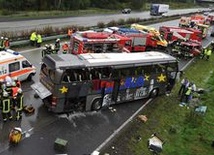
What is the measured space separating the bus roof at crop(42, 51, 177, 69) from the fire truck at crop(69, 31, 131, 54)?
5970mm

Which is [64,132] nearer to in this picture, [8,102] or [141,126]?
[8,102]

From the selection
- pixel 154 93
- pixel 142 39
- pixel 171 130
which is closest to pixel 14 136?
pixel 171 130

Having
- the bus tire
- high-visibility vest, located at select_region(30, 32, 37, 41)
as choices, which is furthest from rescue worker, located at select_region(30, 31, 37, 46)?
the bus tire

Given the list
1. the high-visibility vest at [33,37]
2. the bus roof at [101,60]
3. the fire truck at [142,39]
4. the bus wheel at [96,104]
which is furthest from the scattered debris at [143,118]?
the high-visibility vest at [33,37]

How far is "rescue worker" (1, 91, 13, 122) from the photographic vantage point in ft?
48.4

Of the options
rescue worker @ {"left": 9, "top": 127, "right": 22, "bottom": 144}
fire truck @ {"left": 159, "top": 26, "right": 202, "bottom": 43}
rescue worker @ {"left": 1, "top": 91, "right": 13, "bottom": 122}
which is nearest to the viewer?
rescue worker @ {"left": 9, "top": 127, "right": 22, "bottom": 144}

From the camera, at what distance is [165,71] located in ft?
68.3

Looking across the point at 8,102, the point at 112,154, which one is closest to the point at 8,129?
the point at 8,102

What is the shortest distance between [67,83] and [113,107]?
4.02 meters

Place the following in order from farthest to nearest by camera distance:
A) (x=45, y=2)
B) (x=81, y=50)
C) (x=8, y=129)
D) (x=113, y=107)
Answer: (x=45, y=2)
(x=81, y=50)
(x=113, y=107)
(x=8, y=129)

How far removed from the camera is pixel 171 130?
17.4m

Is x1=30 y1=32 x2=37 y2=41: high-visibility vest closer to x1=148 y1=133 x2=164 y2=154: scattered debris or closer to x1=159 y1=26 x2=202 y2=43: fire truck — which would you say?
x1=159 y1=26 x2=202 y2=43: fire truck

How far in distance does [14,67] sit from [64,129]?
5.82 m

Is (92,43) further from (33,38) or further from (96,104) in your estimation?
(96,104)
